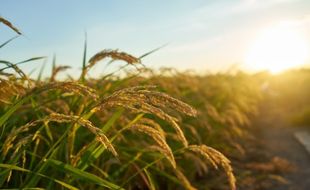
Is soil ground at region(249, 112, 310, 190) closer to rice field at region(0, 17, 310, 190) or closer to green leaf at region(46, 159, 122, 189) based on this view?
rice field at region(0, 17, 310, 190)

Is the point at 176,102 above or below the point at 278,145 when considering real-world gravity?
above

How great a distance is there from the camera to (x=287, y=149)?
6914 millimetres

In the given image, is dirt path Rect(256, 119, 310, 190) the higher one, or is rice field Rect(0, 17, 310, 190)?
rice field Rect(0, 17, 310, 190)

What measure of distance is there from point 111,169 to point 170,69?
1181mm

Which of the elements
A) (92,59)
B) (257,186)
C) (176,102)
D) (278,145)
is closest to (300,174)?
(257,186)

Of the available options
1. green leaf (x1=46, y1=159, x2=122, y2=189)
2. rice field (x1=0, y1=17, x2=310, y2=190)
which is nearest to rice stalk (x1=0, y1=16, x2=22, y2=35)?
rice field (x1=0, y1=17, x2=310, y2=190)

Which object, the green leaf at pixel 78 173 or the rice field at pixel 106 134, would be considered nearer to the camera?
the rice field at pixel 106 134

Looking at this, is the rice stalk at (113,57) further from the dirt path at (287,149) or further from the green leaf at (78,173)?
the dirt path at (287,149)

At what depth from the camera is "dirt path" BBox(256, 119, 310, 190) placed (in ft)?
16.9

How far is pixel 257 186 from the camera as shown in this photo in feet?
15.7

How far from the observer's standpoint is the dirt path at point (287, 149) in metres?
5.14

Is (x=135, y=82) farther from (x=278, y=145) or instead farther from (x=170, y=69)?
(x=278, y=145)

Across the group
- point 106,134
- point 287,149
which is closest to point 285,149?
point 287,149

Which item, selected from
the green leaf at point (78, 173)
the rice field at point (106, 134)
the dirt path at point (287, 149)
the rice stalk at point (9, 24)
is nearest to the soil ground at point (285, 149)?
the dirt path at point (287, 149)
